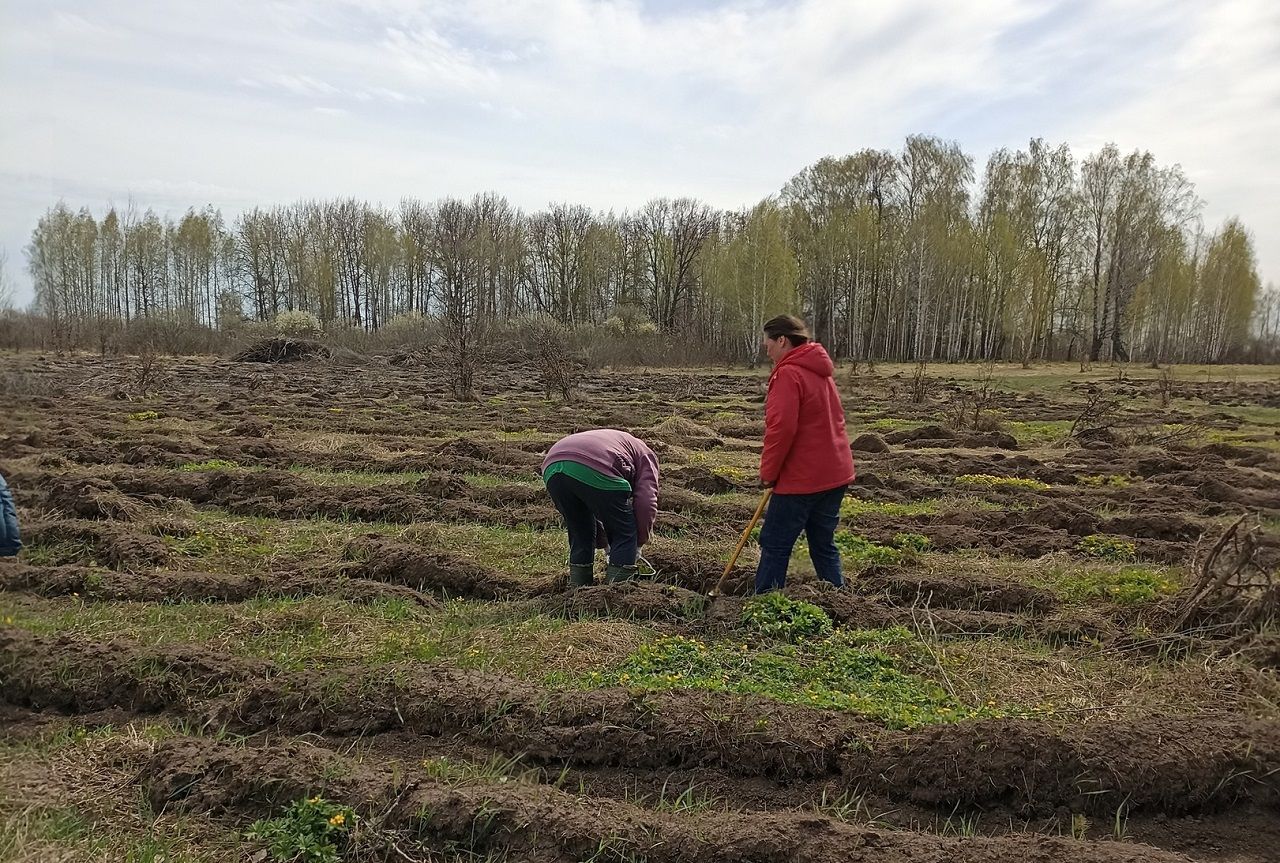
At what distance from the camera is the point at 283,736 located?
12.4 feet

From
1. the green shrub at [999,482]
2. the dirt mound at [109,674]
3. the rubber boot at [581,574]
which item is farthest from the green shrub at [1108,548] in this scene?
the dirt mound at [109,674]

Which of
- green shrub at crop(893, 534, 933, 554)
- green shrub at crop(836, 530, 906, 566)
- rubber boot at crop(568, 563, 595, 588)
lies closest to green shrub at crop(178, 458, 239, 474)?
rubber boot at crop(568, 563, 595, 588)

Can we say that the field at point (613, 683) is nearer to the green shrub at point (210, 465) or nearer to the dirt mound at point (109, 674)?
the dirt mound at point (109, 674)

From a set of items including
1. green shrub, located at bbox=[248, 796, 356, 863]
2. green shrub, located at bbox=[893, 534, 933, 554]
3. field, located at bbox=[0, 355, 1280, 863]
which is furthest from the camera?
green shrub, located at bbox=[893, 534, 933, 554]

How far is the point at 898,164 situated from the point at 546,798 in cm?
4964

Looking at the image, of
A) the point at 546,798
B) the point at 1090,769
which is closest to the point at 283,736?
the point at 546,798

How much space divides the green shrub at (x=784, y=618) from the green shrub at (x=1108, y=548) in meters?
3.51

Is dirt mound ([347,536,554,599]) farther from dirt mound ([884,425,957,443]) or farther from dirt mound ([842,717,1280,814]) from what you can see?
dirt mound ([884,425,957,443])

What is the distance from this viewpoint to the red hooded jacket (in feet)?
16.6

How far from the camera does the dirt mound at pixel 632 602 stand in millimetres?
5270

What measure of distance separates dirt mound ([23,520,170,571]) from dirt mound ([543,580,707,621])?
329 cm

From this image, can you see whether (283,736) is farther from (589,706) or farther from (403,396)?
(403,396)

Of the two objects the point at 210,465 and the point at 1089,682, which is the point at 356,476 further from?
the point at 1089,682

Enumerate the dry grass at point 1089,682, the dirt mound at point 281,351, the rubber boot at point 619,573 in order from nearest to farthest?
1. the dry grass at point 1089,682
2. the rubber boot at point 619,573
3. the dirt mound at point 281,351
